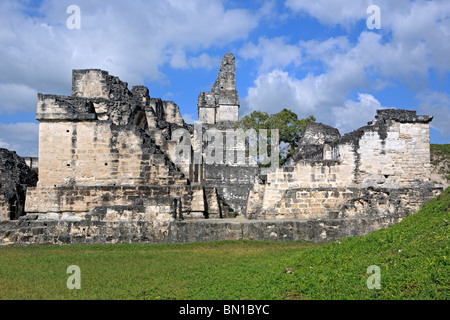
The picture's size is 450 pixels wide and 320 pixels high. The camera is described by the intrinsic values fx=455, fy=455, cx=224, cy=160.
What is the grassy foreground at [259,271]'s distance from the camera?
19.8ft

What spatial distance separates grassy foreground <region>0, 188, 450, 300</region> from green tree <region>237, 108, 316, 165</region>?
923 inches

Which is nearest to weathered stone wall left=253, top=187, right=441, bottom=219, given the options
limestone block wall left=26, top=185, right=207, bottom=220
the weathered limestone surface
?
limestone block wall left=26, top=185, right=207, bottom=220

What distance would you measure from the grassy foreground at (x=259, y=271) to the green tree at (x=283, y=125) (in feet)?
76.9

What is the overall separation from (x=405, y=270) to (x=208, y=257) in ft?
15.2

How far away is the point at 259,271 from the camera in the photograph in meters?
7.89

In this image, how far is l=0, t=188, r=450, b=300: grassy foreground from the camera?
602 centimetres

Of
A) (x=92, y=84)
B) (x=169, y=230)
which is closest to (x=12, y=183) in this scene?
(x=169, y=230)

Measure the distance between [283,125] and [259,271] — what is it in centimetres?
2651

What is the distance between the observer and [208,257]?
32.2 ft

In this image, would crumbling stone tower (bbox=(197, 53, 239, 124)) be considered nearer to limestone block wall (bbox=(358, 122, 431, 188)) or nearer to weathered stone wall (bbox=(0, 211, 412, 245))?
limestone block wall (bbox=(358, 122, 431, 188))
